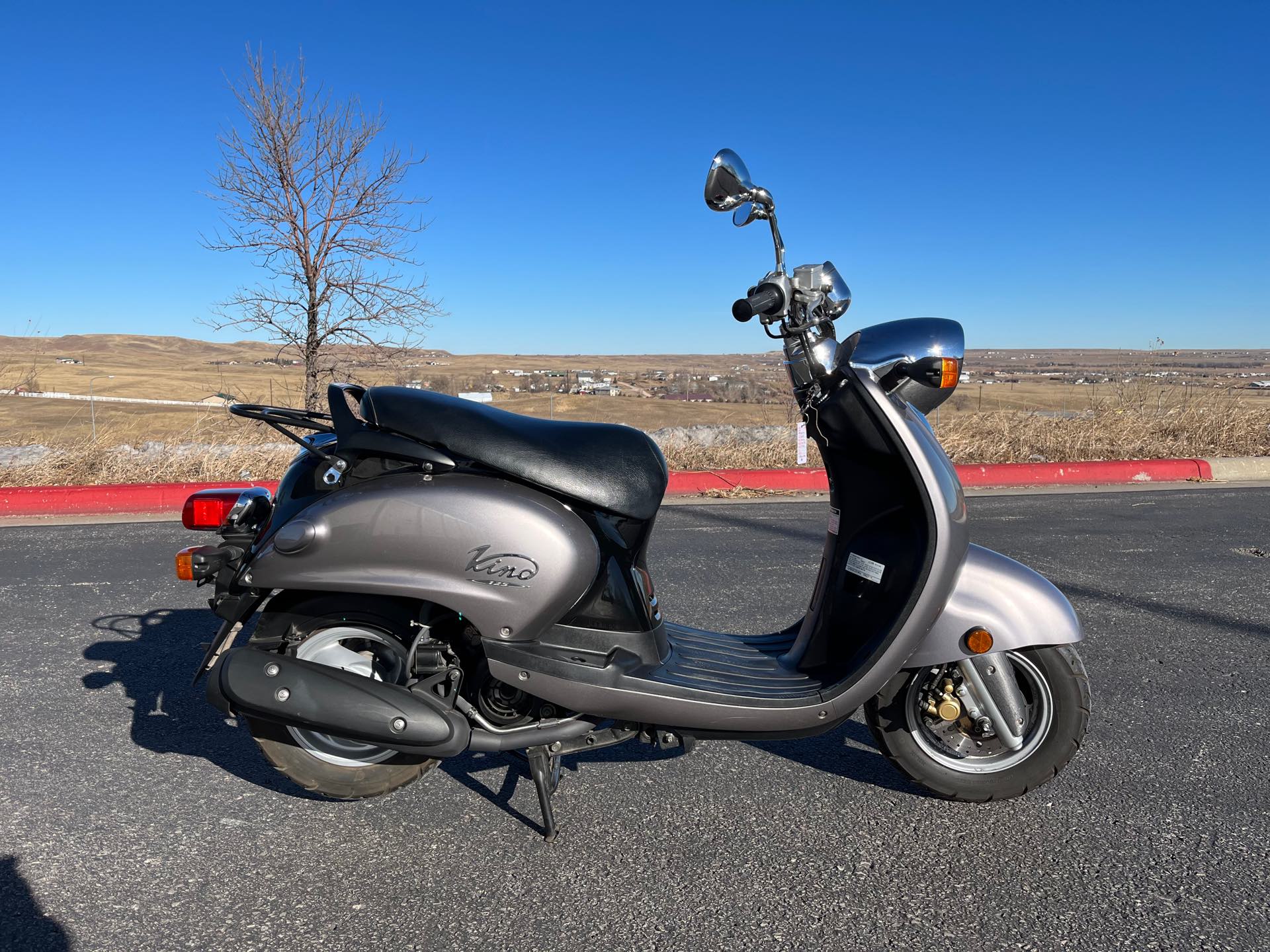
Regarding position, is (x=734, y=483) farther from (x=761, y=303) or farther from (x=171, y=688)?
(x=761, y=303)

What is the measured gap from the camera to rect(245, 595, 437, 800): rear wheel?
2705 mm

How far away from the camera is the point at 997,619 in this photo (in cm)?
271

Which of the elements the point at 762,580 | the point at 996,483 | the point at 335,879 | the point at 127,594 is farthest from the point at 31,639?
the point at 996,483

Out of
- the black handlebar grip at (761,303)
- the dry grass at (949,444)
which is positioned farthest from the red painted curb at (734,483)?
the black handlebar grip at (761,303)

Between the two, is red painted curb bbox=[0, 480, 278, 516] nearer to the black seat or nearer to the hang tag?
the black seat

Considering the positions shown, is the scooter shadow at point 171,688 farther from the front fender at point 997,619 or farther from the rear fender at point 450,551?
the front fender at point 997,619

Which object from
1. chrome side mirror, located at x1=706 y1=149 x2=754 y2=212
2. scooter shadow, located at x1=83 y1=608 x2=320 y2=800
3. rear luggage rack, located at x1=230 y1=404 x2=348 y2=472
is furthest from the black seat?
scooter shadow, located at x1=83 y1=608 x2=320 y2=800

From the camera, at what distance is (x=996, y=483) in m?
10.7

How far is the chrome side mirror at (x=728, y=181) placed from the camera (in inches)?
115

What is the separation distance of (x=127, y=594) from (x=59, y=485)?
4.69 meters

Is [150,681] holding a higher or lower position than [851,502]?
lower

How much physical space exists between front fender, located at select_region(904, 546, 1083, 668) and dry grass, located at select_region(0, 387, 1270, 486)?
830 centimetres

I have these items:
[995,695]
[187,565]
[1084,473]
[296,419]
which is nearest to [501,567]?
[296,419]

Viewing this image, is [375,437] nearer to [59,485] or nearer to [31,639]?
[31,639]
